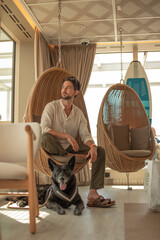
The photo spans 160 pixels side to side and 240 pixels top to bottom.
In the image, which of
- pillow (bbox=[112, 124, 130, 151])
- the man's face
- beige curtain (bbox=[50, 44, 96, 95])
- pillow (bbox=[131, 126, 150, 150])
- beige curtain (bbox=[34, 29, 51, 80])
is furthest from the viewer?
beige curtain (bbox=[50, 44, 96, 95])

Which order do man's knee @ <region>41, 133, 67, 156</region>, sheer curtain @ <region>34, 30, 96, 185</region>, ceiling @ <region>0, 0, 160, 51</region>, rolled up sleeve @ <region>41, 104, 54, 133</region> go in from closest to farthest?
man's knee @ <region>41, 133, 67, 156</region>, rolled up sleeve @ <region>41, 104, 54, 133</region>, ceiling @ <region>0, 0, 160, 51</region>, sheer curtain @ <region>34, 30, 96, 185</region>

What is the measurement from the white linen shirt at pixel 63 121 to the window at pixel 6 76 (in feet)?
4.01

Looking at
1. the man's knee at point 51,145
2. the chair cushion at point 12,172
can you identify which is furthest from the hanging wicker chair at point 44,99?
the chair cushion at point 12,172

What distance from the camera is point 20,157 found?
6.33ft

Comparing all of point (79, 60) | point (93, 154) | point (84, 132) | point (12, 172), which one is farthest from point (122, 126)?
point (12, 172)

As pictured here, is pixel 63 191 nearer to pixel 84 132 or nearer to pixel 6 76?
pixel 84 132

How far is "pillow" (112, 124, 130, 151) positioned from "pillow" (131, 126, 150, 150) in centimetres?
9

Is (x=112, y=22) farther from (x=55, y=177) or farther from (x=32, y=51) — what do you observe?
(x=55, y=177)

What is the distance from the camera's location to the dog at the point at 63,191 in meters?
Result: 2.18

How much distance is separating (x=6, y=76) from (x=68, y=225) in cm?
276

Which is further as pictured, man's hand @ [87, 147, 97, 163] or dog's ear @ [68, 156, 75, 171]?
man's hand @ [87, 147, 97, 163]

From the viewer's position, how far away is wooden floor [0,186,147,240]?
1.59 m

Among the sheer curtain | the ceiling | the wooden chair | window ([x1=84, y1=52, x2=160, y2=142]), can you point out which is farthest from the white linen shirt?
window ([x1=84, y1=52, x2=160, y2=142])

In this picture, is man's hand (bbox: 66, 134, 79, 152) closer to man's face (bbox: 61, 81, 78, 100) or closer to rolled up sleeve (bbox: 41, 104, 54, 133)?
rolled up sleeve (bbox: 41, 104, 54, 133)
